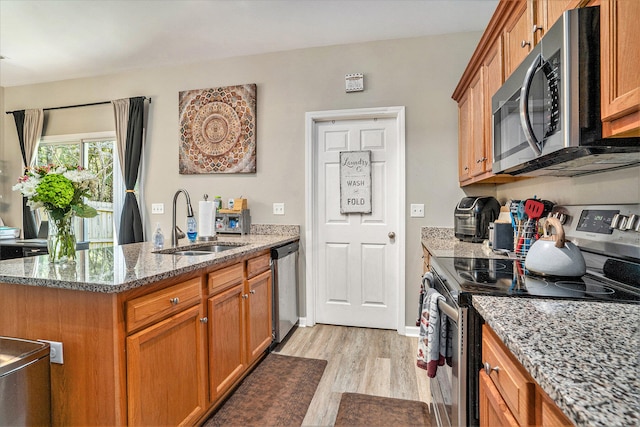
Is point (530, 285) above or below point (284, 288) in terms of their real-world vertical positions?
above

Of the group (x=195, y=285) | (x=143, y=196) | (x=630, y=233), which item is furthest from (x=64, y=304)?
(x=143, y=196)

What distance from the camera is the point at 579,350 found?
61cm

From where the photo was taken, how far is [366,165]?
309cm

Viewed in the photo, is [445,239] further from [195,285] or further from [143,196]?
[143,196]

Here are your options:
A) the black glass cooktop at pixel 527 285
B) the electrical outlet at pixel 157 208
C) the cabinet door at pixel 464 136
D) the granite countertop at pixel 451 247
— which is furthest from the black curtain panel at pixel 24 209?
the cabinet door at pixel 464 136

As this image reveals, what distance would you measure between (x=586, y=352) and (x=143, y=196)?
3.94 metres

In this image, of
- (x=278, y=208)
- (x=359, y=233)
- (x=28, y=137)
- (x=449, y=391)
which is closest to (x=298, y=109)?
(x=278, y=208)

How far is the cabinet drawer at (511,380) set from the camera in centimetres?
→ 66

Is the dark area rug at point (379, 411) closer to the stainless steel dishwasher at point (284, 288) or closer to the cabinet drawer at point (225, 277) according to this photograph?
the stainless steel dishwasher at point (284, 288)

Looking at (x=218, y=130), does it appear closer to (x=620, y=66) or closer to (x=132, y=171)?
(x=132, y=171)

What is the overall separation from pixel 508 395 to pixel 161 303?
50.8 inches

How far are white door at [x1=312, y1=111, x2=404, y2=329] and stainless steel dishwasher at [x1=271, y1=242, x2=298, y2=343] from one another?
0.86ft

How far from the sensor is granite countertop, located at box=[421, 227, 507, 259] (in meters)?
1.83

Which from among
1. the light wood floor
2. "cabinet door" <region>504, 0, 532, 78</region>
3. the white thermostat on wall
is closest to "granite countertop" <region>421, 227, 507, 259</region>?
the light wood floor
